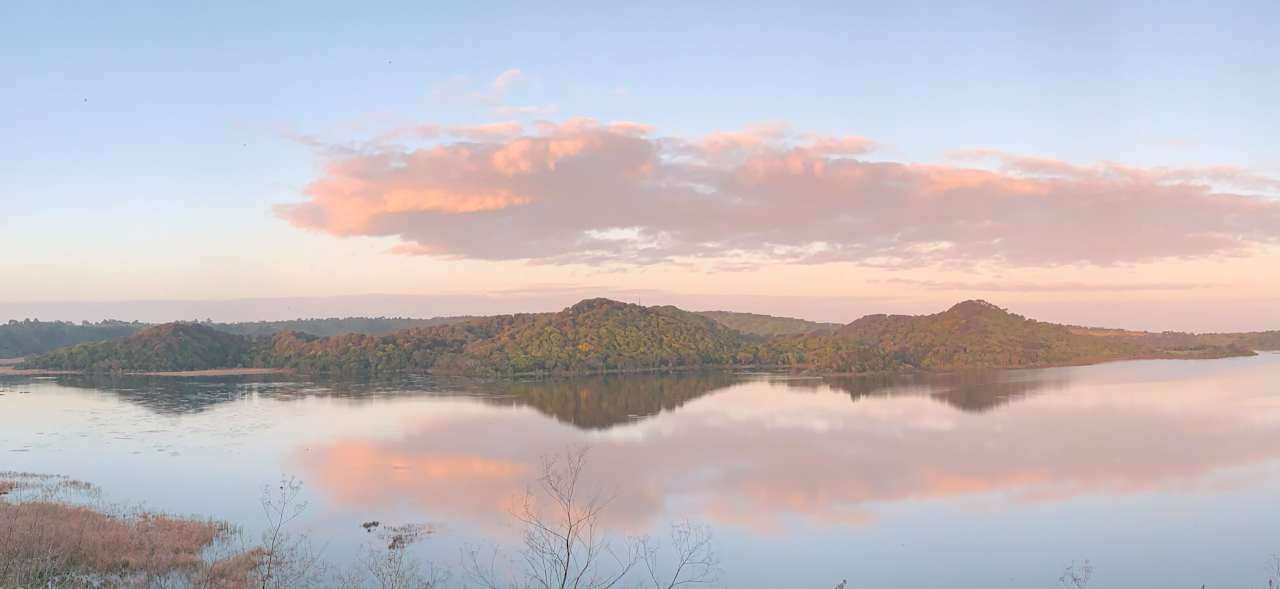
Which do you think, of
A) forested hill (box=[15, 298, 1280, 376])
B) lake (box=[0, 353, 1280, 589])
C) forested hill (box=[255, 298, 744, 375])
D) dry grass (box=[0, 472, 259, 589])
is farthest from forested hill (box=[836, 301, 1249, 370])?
dry grass (box=[0, 472, 259, 589])

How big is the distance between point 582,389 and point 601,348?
76.5 feet

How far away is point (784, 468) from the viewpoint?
2619cm

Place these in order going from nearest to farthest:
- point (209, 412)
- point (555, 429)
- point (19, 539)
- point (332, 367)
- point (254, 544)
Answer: point (19, 539)
point (254, 544)
point (555, 429)
point (209, 412)
point (332, 367)

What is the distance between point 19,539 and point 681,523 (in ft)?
38.6

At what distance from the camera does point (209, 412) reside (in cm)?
4138

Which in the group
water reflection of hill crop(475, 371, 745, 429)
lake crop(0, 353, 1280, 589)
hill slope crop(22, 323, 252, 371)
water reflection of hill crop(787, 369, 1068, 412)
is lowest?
lake crop(0, 353, 1280, 589)

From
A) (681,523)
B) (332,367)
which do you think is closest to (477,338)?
(332,367)

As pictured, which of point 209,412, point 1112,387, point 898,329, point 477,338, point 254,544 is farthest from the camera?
point 898,329

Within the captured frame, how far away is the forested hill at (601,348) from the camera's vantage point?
76125 mm

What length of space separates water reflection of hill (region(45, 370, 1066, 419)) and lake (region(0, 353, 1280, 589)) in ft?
2.06

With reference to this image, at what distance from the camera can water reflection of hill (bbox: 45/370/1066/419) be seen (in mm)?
44625

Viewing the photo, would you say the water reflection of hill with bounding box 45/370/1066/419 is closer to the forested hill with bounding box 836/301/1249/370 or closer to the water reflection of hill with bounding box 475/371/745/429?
the water reflection of hill with bounding box 475/371/745/429

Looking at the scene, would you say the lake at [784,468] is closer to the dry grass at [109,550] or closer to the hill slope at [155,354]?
the dry grass at [109,550]

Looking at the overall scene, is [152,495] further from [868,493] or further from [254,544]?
[868,493]
